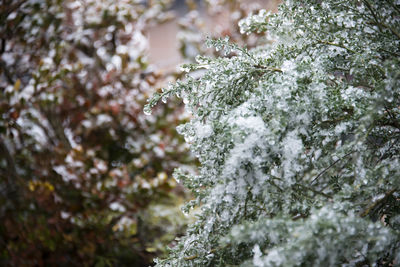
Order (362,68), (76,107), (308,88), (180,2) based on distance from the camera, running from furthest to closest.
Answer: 1. (180,2)
2. (76,107)
3. (362,68)
4. (308,88)

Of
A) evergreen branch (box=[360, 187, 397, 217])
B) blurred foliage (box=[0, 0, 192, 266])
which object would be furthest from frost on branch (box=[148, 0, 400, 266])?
blurred foliage (box=[0, 0, 192, 266])

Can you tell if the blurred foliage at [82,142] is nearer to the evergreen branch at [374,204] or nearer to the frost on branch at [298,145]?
the frost on branch at [298,145]

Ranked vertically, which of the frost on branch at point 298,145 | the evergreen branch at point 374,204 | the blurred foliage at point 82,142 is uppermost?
the blurred foliage at point 82,142

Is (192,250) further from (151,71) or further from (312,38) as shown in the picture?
(151,71)

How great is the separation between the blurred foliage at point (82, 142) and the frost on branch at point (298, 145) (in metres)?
1.66

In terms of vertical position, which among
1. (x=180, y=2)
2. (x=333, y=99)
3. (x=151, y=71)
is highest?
(x=180, y=2)

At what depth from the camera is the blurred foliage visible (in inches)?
121

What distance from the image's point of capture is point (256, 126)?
3.55ft

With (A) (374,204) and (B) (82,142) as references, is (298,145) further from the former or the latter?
(B) (82,142)

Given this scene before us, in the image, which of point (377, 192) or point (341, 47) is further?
point (341, 47)

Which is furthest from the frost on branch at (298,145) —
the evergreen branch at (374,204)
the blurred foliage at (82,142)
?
the blurred foliage at (82,142)

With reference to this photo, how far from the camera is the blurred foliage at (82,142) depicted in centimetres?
307

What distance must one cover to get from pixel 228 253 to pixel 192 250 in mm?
141

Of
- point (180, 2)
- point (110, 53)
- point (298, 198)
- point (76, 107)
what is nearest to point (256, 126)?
point (298, 198)
